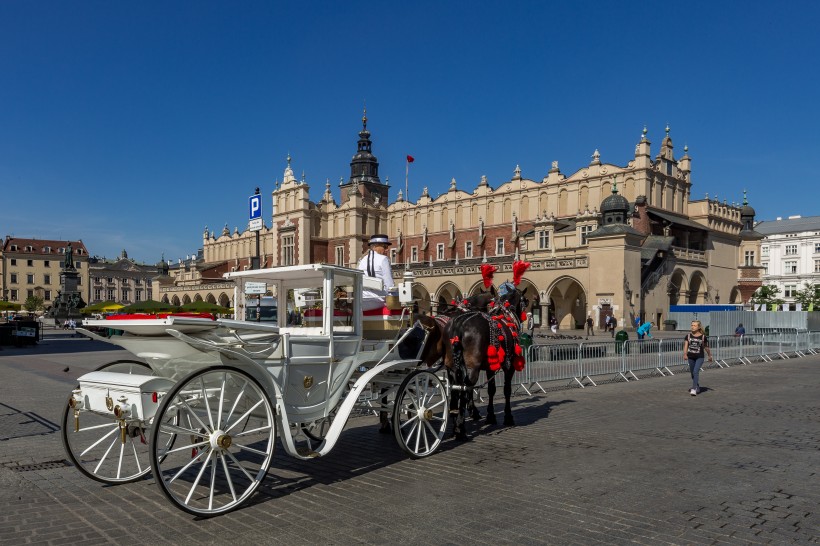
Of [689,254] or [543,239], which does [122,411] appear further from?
[689,254]

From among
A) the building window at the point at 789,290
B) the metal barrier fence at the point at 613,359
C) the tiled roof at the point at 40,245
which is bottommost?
the metal barrier fence at the point at 613,359

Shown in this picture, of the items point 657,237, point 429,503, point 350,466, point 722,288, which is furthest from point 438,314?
Answer: point 722,288

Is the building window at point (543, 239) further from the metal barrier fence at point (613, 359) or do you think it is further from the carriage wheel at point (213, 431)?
the carriage wheel at point (213, 431)

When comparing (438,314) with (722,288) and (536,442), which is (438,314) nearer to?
(536,442)

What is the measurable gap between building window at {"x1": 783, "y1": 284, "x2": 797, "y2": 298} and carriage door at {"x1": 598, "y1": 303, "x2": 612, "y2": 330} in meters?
54.4

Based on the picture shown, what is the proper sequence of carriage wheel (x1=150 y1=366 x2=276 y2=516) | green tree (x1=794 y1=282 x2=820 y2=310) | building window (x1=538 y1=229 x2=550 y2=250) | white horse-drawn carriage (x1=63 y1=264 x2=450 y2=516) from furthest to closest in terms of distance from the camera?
green tree (x1=794 y1=282 x2=820 y2=310), building window (x1=538 y1=229 x2=550 y2=250), white horse-drawn carriage (x1=63 y1=264 x2=450 y2=516), carriage wheel (x1=150 y1=366 x2=276 y2=516)

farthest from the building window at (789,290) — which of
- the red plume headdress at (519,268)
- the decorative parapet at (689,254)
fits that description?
the red plume headdress at (519,268)

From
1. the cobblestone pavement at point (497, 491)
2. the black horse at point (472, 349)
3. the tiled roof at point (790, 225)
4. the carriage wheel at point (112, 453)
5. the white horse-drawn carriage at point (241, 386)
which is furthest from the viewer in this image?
the tiled roof at point (790, 225)

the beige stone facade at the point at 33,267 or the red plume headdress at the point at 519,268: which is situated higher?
the beige stone facade at the point at 33,267

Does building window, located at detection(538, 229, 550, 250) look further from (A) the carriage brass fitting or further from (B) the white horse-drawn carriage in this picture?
(A) the carriage brass fitting

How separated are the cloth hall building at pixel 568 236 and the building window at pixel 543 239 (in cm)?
13

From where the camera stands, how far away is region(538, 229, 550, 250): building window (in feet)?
159

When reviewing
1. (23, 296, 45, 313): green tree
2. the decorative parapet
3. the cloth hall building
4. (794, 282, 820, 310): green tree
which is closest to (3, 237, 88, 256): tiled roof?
(23, 296, 45, 313): green tree

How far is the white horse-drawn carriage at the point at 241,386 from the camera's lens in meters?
5.16
